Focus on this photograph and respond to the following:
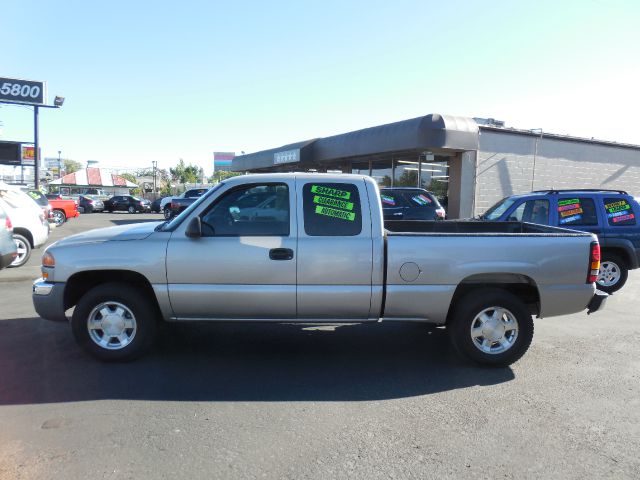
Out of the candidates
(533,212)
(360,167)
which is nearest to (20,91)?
(360,167)

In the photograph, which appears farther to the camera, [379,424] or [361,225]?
[361,225]

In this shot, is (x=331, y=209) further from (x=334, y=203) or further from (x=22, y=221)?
(x=22, y=221)

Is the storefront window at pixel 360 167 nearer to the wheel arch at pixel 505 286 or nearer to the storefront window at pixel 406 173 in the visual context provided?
the storefront window at pixel 406 173

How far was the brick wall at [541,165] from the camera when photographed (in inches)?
716

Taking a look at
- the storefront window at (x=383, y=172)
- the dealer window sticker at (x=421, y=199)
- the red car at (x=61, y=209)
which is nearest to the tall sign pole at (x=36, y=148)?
the red car at (x=61, y=209)

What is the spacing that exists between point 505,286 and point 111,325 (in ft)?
12.9

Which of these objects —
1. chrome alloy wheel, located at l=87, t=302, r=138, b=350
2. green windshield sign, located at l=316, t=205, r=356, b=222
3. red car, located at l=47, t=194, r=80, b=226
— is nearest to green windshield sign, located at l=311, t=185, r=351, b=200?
green windshield sign, located at l=316, t=205, r=356, b=222

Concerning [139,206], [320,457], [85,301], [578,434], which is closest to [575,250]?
[578,434]

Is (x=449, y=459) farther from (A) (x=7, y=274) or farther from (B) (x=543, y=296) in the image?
(A) (x=7, y=274)

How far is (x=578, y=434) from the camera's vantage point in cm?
353

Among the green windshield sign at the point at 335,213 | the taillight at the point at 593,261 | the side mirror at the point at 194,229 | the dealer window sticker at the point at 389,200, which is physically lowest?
the taillight at the point at 593,261

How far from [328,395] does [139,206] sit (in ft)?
122

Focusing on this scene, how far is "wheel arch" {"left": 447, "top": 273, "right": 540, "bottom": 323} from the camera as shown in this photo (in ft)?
15.3

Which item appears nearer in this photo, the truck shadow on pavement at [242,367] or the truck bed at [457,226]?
the truck shadow on pavement at [242,367]
